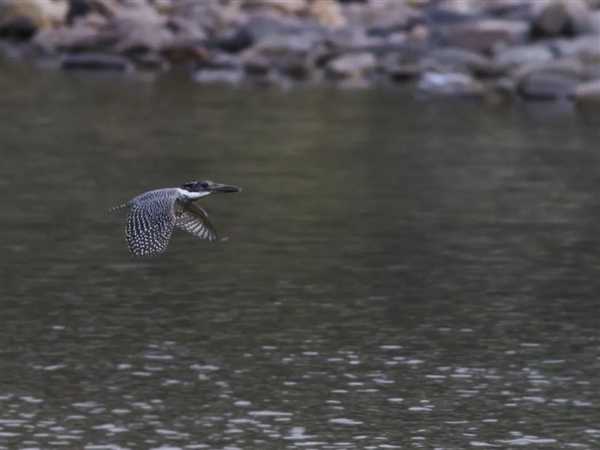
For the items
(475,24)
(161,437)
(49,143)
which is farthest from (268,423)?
(475,24)

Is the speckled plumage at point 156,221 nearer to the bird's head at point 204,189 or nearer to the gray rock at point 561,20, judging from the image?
the bird's head at point 204,189

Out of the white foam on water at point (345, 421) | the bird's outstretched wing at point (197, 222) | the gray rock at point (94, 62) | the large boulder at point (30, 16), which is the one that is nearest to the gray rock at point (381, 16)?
the gray rock at point (94, 62)

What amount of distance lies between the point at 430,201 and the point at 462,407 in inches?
640

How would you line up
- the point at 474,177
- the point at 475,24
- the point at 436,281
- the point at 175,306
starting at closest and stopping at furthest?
1. the point at 175,306
2. the point at 436,281
3. the point at 474,177
4. the point at 475,24

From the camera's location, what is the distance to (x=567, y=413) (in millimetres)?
25656

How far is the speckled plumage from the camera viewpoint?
20.2 m

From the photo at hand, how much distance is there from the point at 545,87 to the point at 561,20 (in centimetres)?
683

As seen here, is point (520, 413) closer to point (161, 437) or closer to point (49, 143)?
point (161, 437)

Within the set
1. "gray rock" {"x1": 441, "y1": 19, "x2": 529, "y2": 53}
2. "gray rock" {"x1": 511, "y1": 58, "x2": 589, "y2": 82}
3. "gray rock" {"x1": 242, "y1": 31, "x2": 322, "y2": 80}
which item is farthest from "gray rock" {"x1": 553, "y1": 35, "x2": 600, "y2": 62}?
"gray rock" {"x1": 242, "y1": 31, "x2": 322, "y2": 80}

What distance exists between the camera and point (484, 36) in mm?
65938

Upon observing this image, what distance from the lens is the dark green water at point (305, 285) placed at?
25.3m

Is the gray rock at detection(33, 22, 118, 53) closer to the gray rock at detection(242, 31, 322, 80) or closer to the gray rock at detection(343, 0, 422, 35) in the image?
the gray rock at detection(242, 31, 322, 80)

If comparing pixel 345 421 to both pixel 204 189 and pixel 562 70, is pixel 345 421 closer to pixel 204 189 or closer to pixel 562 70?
pixel 204 189

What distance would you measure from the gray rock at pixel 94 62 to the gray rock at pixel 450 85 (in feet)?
33.0
